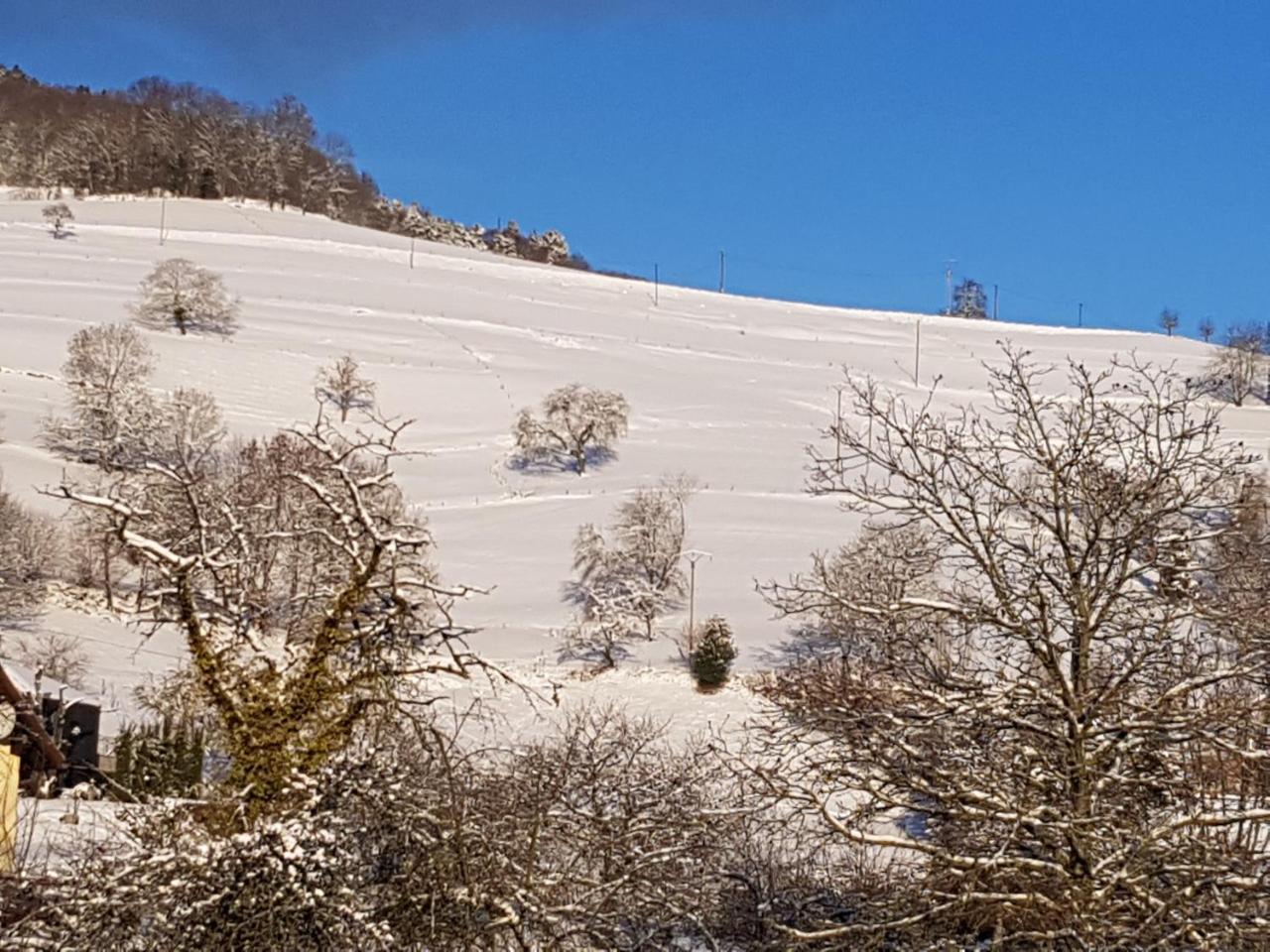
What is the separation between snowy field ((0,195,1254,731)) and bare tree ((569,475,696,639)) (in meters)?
0.91

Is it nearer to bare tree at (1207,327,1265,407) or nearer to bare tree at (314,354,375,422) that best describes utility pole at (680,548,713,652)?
bare tree at (314,354,375,422)

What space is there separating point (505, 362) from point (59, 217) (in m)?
39.5

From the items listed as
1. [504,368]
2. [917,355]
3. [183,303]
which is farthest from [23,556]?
[917,355]

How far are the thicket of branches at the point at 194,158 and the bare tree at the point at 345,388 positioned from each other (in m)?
58.3

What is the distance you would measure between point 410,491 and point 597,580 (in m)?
10.3

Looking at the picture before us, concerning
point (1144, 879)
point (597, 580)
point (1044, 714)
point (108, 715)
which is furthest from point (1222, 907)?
point (597, 580)

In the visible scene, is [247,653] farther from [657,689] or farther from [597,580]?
[597,580]

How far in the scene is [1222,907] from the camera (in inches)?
231

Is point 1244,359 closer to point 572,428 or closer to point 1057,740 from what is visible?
point 572,428

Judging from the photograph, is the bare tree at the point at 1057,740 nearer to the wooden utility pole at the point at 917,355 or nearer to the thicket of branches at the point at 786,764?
the thicket of branches at the point at 786,764

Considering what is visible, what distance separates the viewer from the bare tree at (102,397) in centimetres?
4528

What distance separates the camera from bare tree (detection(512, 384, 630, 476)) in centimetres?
5459

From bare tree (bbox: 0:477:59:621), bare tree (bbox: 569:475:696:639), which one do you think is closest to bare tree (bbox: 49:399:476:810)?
bare tree (bbox: 0:477:59:621)

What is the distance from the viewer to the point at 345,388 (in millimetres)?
57000
